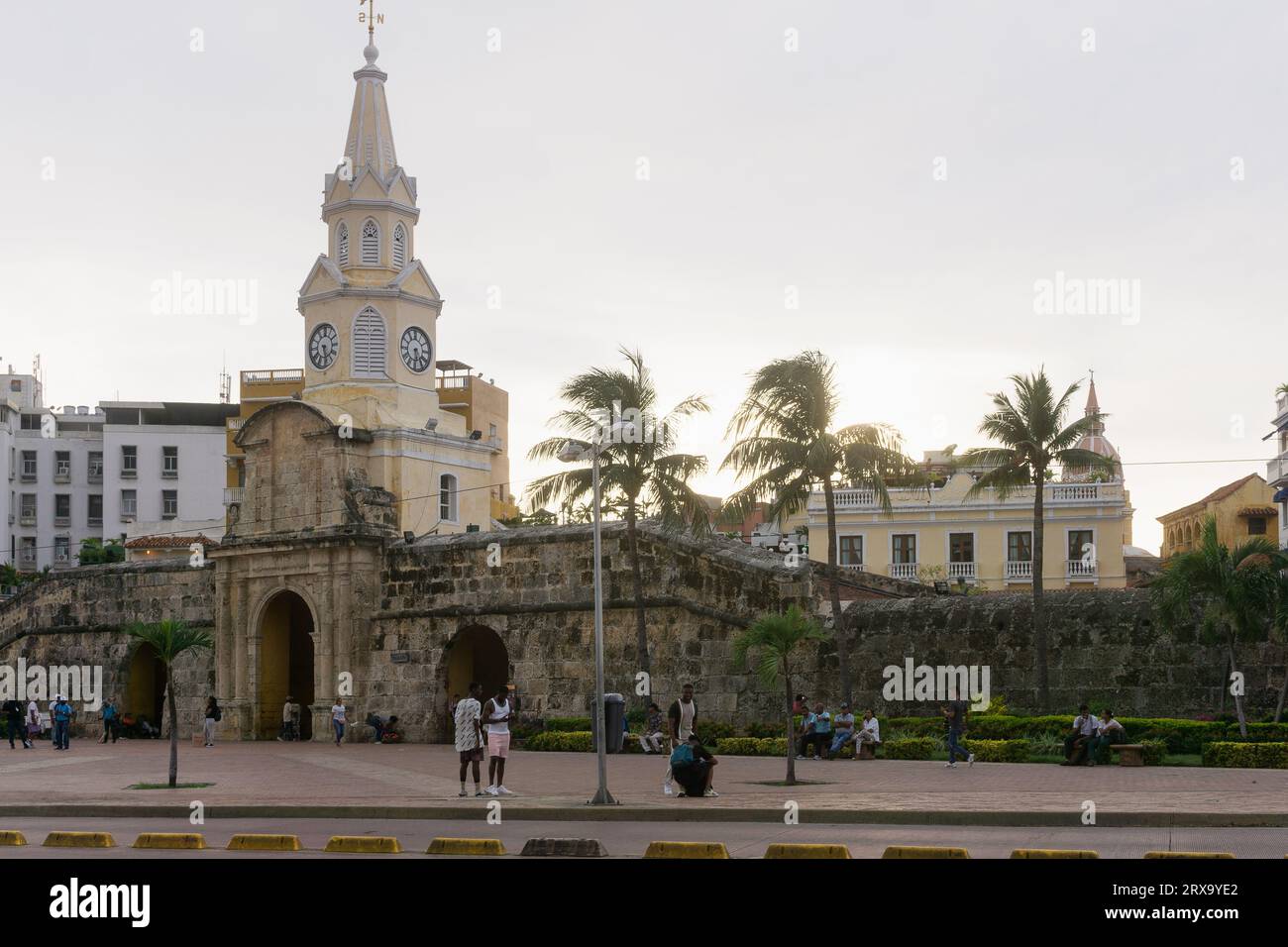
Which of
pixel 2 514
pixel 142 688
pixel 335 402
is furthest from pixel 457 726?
pixel 2 514

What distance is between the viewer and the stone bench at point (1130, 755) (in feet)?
88.5

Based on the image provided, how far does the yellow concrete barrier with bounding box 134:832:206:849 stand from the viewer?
17.8m

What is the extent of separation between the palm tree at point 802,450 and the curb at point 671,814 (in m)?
12.9

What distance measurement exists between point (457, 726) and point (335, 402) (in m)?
22.2

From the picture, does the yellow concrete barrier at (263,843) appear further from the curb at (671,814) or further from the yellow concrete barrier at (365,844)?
the curb at (671,814)

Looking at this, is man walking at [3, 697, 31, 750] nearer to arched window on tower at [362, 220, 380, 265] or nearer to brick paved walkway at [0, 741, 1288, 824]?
brick paved walkway at [0, 741, 1288, 824]

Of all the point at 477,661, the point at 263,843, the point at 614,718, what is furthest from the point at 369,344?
the point at 263,843

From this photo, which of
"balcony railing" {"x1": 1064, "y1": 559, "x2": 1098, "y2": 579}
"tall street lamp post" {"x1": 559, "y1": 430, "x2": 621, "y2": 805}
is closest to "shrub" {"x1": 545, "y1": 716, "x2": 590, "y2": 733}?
"tall street lamp post" {"x1": 559, "y1": 430, "x2": 621, "y2": 805}

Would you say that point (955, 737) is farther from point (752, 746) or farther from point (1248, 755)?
point (752, 746)

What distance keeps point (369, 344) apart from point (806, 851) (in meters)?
32.1

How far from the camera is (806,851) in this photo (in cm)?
1569

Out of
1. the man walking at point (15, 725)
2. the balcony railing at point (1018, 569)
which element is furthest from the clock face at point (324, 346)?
the balcony railing at point (1018, 569)
